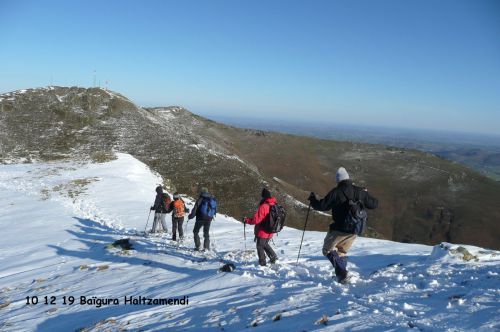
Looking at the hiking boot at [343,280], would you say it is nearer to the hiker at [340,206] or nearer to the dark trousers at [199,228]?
the hiker at [340,206]

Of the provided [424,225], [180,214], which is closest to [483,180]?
[424,225]

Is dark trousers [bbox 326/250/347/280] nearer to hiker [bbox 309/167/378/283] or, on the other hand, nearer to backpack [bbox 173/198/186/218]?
hiker [bbox 309/167/378/283]

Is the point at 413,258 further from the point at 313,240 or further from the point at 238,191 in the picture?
the point at 238,191

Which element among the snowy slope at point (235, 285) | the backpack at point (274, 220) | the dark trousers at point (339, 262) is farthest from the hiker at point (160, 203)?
the dark trousers at point (339, 262)

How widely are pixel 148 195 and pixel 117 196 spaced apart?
252 centimetres

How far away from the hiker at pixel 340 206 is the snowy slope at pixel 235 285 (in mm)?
875

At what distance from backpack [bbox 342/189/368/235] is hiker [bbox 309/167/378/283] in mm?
49

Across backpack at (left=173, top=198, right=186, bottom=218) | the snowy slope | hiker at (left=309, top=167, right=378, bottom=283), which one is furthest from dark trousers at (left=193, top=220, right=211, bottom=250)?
hiker at (left=309, top=167, right=378, bottom=283)

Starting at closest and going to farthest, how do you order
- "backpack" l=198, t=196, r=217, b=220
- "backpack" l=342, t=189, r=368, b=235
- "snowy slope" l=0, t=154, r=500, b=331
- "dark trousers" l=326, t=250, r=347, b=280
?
"snowy slope" l=0, t=154, r=500, b=331
"backpack" l=342, t=189, r=368, b=235
"dark trousers" l=326, t=250, r=347, b=280
"backpack" l=198, t=196, r=217, b=220

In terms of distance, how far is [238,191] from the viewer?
44.3 m

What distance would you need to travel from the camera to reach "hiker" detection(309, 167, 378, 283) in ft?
29.7

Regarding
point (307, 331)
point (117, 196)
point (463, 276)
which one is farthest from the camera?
point (117, 196)

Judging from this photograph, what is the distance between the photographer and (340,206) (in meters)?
9.14

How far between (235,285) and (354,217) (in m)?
3.83
